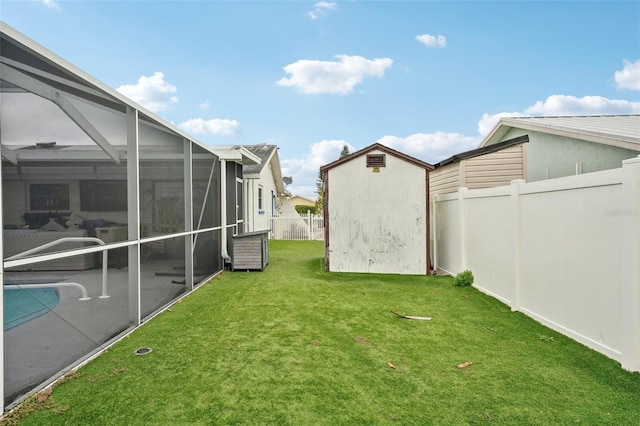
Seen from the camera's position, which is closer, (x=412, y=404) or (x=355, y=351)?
(x=412, y=404)

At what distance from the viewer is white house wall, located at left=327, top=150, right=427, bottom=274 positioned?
8016 millimetres

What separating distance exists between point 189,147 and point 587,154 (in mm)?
8892

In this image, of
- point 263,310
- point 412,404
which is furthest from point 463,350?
point 263,310

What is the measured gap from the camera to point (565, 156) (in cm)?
921

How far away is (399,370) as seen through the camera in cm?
328

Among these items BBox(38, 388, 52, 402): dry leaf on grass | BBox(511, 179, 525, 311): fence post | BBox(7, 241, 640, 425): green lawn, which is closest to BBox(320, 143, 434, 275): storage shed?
BBox(7, 241, 640, 425): green lawn

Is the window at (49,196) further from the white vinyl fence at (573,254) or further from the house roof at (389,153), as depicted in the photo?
the house roof at (389,153)

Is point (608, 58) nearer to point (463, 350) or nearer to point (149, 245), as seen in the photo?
point (463, 350)

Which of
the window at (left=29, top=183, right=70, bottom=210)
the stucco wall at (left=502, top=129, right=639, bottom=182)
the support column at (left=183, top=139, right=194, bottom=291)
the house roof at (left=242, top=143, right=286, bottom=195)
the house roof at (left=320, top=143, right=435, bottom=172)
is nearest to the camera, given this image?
the window at (left=29, top=183, right=70, bottom=210)

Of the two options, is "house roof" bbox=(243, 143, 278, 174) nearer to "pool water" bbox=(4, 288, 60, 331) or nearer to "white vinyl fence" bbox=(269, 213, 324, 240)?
"white vinyl fence" bbox=(269, 213, 324, 240)

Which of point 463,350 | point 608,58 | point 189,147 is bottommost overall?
point 463,350

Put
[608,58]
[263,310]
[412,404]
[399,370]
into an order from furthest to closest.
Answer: [608,58] → [263,310] → [399,370] → [412,404]

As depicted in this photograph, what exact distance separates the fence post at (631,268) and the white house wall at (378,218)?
492 centimetres

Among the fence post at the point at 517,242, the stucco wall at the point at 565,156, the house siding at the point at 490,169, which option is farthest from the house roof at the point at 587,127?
the fence post at the point at 517,242
